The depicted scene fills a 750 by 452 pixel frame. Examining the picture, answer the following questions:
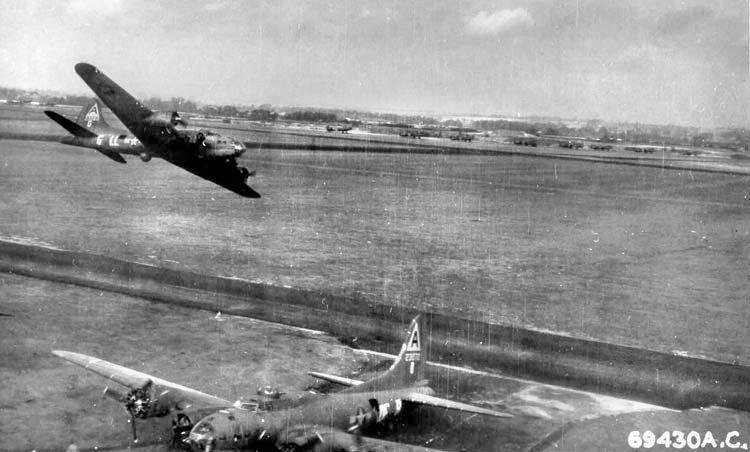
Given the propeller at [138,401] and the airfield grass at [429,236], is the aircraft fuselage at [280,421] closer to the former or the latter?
the propeller at [138,401]

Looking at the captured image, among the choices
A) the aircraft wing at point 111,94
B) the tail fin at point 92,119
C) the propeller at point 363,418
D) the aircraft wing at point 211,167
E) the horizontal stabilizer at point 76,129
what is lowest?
the propeller at point 363,418

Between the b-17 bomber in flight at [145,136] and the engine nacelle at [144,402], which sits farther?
the b-17 bomber in flight at [145,136]

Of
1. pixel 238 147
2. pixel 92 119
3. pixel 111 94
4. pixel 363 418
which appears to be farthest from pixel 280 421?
pixel 92 119

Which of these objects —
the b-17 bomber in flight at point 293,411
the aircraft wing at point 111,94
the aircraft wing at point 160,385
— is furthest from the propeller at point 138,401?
the aircraft wing at point 111,94

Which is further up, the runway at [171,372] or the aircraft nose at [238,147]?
the aircraft nose at [238,147]

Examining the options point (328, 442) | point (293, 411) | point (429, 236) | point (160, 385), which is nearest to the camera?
point (328, 442)

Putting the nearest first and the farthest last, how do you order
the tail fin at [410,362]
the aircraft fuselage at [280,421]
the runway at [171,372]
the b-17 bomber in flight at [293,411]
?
the aircraft fuselage at [280,421] < the b-17 bomber in flight at [293,411] < the runway at [171,372] < the tail fin at [410,362]

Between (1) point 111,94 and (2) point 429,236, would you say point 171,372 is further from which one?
(2) point 429,236
